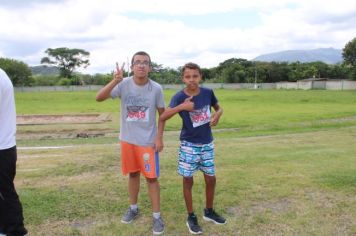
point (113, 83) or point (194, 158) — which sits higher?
point (113, 83)

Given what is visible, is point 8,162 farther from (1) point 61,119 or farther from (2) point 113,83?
(1) point 61,119

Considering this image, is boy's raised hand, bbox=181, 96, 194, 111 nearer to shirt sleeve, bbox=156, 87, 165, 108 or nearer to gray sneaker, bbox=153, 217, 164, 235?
shirt sleeve, bbox=156, 87, 165, 108

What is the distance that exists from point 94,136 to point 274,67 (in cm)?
7793

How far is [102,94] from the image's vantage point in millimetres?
4238

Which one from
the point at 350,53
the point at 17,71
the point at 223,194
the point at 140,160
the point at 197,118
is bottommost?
the point at 223,194

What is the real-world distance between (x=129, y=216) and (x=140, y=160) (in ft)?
2.06

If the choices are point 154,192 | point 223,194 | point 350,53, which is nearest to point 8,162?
point 154,192

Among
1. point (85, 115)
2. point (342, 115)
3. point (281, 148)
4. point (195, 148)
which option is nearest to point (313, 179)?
point (195, 148)

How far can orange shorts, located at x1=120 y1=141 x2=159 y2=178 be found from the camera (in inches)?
167

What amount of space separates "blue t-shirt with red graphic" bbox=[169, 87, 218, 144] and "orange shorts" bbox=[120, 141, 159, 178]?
0.37 meters

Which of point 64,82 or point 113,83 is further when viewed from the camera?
point 64,82

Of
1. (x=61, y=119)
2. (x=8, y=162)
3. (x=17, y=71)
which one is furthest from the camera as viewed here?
(x=17, y=71)

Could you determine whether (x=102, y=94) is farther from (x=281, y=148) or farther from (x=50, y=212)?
(x=281, y=148)

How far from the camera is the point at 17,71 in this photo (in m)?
82.6
